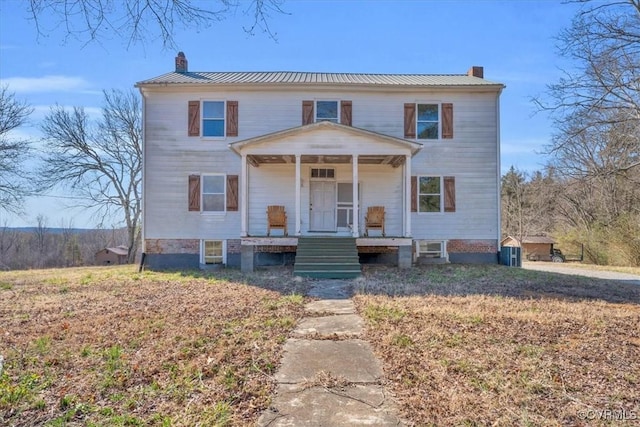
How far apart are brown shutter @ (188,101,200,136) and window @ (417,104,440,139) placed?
780 centimetres

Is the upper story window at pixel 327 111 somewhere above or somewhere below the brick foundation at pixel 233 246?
above

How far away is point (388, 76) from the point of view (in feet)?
50.7

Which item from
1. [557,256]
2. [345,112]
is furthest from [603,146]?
[345,112]

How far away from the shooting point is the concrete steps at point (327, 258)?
1032 centimetres

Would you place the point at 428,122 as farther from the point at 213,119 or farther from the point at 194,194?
the point at 194,194

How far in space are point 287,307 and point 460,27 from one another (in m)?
6.16

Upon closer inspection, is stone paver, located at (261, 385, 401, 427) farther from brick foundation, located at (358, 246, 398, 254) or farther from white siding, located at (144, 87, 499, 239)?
white siding, located at (144, 87, 499, 239)

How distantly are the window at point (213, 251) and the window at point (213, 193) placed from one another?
1.17 meters

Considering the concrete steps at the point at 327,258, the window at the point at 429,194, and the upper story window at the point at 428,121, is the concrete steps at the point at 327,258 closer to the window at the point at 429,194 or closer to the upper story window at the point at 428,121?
the window at the point at 429,194

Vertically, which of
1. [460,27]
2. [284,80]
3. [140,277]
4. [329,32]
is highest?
[284,80]

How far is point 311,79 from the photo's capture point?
47.0 feet

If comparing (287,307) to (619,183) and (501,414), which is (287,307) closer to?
(501,414)

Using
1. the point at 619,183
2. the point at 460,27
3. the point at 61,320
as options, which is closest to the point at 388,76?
the point at 460,27
